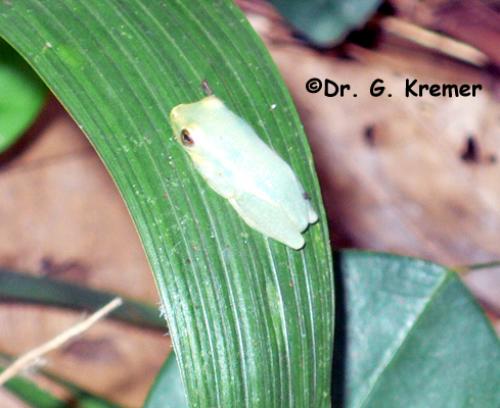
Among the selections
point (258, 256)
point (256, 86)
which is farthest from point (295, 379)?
point (256, 86)

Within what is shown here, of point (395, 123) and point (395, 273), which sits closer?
point (395, 273)

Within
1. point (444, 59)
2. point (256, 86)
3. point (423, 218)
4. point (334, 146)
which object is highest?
point (256, 86)

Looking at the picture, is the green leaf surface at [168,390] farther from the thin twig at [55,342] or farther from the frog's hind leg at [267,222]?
the frog's hind leg at [267,222]

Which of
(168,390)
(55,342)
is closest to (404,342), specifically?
(168,390)

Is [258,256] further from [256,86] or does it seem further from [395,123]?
[395,123]

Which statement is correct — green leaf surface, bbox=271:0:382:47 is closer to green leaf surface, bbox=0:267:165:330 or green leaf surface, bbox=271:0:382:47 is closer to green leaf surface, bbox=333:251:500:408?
green leaf surface, bbox=333:251:500:408
